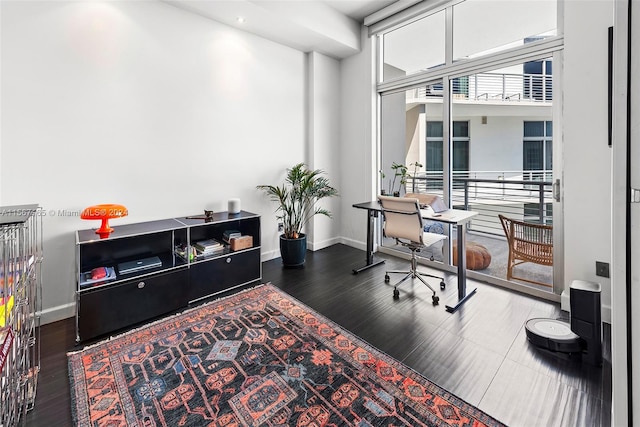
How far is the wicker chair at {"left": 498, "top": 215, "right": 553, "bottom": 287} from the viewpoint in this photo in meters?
2.79

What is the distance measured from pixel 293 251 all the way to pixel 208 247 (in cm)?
104

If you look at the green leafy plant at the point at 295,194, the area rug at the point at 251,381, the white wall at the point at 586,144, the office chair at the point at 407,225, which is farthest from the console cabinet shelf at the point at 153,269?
the white wall at the point at 586,144

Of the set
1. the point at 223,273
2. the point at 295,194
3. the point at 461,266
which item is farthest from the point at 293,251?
the point at 461,266

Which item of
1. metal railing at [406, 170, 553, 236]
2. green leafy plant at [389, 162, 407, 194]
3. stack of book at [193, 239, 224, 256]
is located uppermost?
green leafy plant at [389, 162, 407, 194]

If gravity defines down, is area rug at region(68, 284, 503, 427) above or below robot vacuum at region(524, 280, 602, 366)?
below

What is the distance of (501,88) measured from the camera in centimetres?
312

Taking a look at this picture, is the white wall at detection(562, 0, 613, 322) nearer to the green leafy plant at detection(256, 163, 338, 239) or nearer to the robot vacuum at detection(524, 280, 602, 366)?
the robot vacuum at detection(524, 280, 602, 366)

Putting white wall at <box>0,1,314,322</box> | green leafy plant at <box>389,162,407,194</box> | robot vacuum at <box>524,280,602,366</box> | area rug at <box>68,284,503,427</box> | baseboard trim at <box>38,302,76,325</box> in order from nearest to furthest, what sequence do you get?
area rug at <box>68,284,503,427</box> < robot vacuum at <box>524,280,602,366</box> < white wall at <box>0,1,314,322</box> < baseboard trim at <box>38,302,76,325</box> < green leafy plant at <box>389,162,407,194</box>

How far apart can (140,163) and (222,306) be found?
158cm

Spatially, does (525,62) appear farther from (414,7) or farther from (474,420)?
(474,420)

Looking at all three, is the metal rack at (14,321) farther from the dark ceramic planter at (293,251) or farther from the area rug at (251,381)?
the dark ceramic planter at (293,251)

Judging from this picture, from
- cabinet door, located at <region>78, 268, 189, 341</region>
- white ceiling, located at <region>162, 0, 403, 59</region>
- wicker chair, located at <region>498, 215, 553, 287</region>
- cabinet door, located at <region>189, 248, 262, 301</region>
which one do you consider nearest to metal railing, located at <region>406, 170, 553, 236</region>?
wicker chair, located at <region>498, 215, 553, 287</region>

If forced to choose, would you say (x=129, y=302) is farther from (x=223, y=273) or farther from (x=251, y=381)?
(x=251, y=381)

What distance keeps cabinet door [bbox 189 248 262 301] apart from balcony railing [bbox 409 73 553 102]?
9.49 ft
